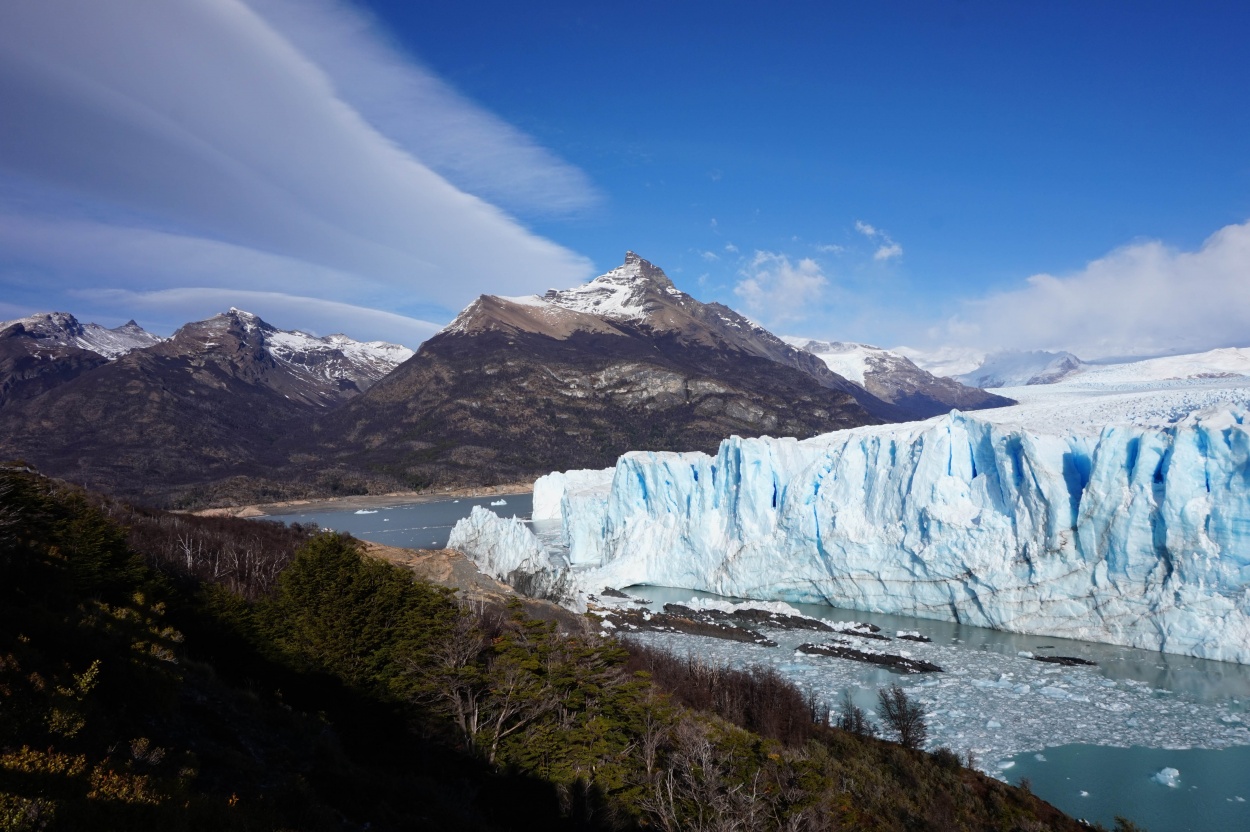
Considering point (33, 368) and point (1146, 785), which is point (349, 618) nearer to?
point (1146, 785)

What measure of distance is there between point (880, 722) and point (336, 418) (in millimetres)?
160733

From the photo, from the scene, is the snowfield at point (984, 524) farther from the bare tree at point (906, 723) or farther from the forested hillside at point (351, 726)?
the forested hillside at point (351, 726)

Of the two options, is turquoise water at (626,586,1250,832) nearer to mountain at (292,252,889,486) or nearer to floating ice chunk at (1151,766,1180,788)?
floating ice chunk at (1151,766,1180,788)

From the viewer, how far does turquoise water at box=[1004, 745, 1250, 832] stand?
13031 millimetres

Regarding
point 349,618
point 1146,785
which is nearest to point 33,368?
point 349,618

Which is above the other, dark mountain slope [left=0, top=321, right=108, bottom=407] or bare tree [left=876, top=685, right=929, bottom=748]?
dark mountain slope [left=0, top=321, right=108, bottom=407]

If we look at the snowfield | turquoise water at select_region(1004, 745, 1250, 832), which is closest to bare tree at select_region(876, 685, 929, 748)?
turquoise water at select_region(1004, 745, 1250, 832)

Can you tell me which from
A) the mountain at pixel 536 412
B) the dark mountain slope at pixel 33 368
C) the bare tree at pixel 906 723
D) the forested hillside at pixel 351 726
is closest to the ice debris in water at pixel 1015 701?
the bare tree at pixel 906 723

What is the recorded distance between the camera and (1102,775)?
14719 millimetres

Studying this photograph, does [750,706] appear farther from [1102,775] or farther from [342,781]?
[342,781]

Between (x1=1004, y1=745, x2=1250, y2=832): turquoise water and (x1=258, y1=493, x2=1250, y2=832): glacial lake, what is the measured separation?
2cm

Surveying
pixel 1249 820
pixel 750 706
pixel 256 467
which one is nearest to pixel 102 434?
pixel 256 467

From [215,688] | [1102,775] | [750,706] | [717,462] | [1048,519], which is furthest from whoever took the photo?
[717,462]

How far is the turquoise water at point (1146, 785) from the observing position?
42.8 feet
